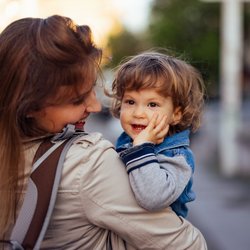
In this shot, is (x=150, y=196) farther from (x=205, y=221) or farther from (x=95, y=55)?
(x=205, y=221)

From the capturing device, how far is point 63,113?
175cm

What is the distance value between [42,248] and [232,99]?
21566 millimetres

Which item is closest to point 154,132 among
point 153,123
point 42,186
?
point 153,123

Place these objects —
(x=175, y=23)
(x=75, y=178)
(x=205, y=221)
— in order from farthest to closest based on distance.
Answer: (x=175, y=23) → (x=205, y=221) → (x=75, y=178)

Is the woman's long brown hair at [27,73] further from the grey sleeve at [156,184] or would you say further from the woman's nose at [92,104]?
the grey sleeve at [156,184]

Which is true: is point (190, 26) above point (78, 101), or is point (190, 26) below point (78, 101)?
below

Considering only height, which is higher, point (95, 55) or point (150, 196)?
point (95, 55)

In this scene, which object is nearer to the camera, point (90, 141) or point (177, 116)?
point (90, 141)

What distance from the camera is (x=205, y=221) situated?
7969mm

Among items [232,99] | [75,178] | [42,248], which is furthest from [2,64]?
[232,99]

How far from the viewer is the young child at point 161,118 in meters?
1.78

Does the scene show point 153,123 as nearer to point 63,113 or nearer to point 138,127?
point 138,127

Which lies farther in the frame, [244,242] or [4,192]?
[244,242]

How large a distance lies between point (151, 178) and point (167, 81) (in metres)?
0.43
